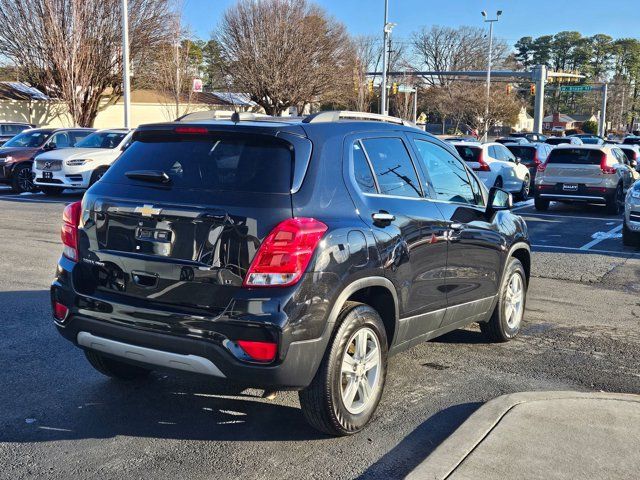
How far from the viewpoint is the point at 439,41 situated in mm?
86438

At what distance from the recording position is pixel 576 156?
1748cm

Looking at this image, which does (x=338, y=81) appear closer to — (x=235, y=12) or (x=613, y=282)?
(x=235, y=12)

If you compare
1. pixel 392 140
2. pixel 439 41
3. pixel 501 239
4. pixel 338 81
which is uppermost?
pixel 439 41

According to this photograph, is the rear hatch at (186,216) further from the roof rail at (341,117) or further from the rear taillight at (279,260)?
the roof rail at (341,117)

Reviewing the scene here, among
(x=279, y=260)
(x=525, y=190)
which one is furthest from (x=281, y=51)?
(x=279, y=260)

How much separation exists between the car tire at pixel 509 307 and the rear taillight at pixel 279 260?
9.02 ft

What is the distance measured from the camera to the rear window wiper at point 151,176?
422cm

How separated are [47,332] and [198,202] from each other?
9.83 ft

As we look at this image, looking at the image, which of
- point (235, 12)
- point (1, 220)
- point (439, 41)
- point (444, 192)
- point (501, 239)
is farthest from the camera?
point (439, 41)

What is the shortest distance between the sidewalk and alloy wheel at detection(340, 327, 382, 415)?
1.92 feet

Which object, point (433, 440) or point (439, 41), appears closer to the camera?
point (433, 440)

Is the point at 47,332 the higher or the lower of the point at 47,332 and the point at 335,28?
the lower

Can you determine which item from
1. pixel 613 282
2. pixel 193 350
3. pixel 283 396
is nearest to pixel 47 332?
pixel 283 396

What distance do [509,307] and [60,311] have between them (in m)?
3.74
